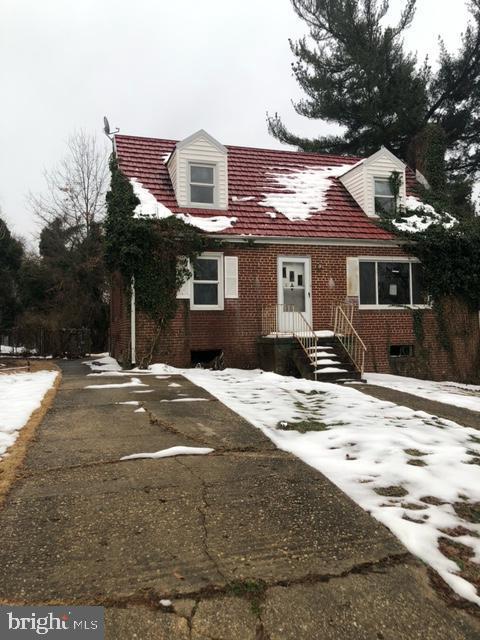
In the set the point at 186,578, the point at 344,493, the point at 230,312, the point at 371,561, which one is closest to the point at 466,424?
the point at 344,493

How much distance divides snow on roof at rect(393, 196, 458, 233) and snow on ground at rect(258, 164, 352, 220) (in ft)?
8.42

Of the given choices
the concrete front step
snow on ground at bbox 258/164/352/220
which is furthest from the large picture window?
the concrete front step

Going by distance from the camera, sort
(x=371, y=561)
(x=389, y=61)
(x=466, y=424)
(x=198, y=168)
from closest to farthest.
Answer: (x=371, y=561), (x=466, y=424), (x=198, y=168), (x=389, y=61)

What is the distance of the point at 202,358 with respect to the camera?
1296 centimetres

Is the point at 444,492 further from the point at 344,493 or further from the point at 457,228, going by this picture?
the point at 457,228

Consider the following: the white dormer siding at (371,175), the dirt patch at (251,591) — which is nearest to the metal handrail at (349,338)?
the white dormer siding at (371,175)

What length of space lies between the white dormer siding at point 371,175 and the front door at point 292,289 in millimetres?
3182

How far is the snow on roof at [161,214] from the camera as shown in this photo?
12.4 meters

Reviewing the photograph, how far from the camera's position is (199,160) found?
13.6 m

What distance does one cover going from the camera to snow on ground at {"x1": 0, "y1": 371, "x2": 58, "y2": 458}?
5.32m

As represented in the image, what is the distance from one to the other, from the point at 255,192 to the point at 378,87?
12.6 m

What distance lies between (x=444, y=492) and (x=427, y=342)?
1127cm

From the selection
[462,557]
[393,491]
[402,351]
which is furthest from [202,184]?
[462,557]

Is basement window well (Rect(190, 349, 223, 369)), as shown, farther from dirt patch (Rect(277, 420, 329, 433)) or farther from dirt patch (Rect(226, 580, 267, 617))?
dirt patch (Rect(226, 580, 267, 617))
